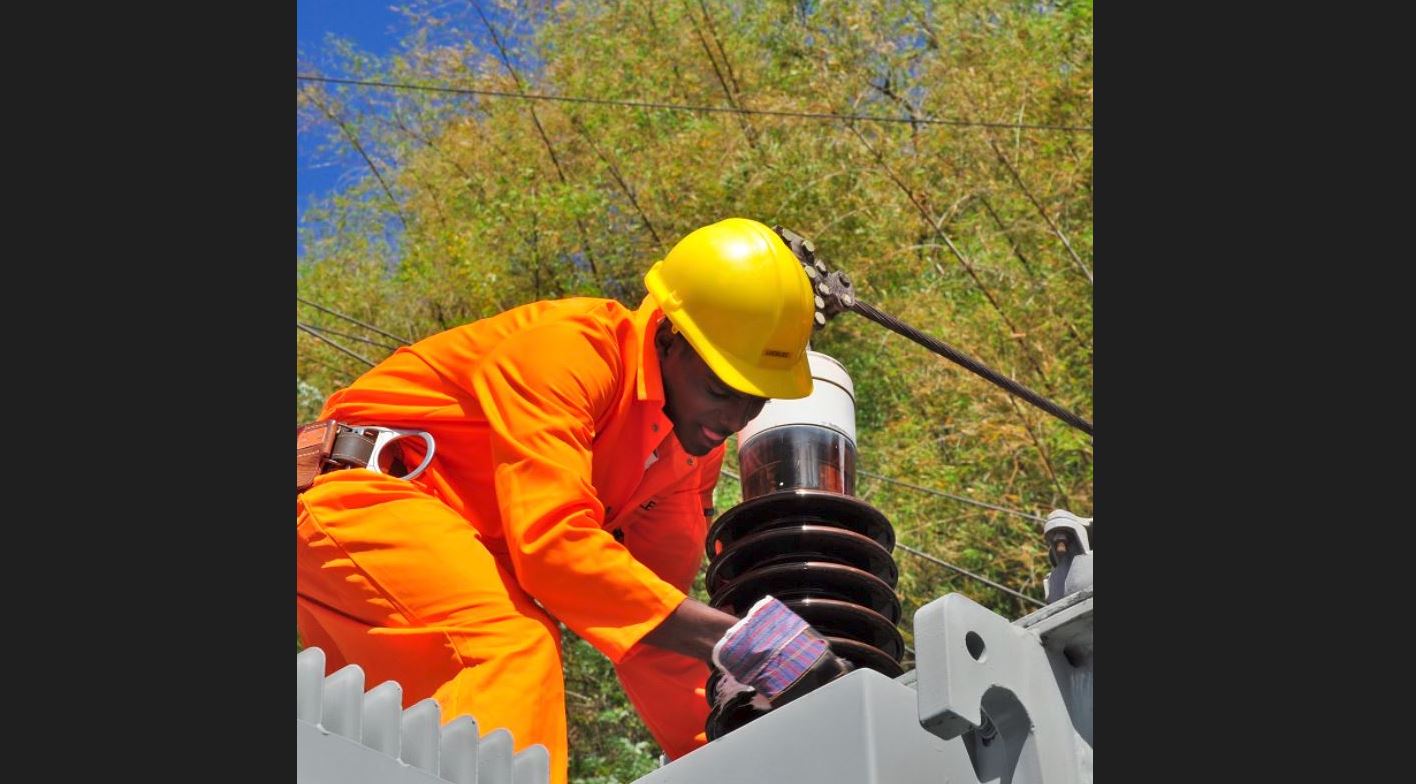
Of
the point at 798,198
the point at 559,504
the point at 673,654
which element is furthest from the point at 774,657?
the point at 798,198

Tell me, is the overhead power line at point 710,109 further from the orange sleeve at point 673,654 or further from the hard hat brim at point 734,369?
the hard hat brim at point 734,369

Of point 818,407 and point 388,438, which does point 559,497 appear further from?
point 818,407

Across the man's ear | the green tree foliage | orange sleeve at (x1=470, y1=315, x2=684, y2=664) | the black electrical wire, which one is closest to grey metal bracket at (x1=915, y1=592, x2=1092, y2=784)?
orange sleeve at (x1=470, y1=315, x2=684, y2=664)

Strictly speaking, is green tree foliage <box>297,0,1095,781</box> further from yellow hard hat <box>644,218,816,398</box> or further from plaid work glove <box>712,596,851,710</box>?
plaid work glove <box>712,596,851,710</box>

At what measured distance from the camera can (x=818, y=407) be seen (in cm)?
465

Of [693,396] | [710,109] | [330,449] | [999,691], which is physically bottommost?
[999,691]

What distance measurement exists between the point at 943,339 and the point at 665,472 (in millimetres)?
6991

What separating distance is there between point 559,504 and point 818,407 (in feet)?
3.26

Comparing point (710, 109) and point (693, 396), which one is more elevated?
point (710, 109)

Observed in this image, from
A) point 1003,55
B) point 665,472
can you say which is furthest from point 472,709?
point 1003,55

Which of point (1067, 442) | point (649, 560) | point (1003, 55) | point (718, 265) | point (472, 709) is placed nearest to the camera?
point (472, 709)

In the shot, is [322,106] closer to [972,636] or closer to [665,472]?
[665,472]

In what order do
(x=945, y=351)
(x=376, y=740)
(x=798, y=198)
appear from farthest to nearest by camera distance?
(x=798, y=198) → (x=945, y=351) → (x=376, y=740)

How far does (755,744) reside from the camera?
280 centimetres
